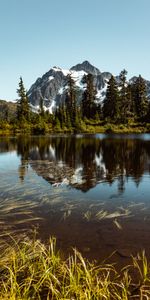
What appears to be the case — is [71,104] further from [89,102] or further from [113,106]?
[113,106]

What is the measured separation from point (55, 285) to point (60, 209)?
5.20 meters

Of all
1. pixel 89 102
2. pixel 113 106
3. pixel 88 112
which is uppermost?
pixel 89 102

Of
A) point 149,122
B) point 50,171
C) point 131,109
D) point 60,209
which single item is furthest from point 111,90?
point 60,209

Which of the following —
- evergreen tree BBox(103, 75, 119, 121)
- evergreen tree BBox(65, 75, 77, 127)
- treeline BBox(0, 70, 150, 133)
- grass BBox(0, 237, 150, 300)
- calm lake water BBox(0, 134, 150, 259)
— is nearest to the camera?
grass BBox(0, 237, 150, 300)

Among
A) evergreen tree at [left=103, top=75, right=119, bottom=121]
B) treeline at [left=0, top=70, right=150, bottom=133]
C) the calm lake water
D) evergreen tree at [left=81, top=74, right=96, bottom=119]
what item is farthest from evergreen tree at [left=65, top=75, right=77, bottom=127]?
the calm lake water

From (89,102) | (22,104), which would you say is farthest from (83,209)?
(89,102)

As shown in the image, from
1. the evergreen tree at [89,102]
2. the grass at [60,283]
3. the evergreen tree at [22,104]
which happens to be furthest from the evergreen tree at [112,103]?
the grass at [60,283]

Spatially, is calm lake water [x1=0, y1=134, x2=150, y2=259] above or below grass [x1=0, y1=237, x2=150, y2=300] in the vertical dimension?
below

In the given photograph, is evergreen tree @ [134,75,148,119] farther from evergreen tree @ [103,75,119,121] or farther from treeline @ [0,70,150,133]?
evergreen tree @ [103,75,119,121]

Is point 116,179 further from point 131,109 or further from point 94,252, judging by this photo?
point 131,109

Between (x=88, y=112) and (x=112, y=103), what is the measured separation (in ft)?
38.7

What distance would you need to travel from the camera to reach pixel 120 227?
7.86 meters

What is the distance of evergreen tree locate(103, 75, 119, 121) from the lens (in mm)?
97169

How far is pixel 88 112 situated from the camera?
106 metres
